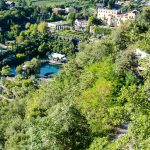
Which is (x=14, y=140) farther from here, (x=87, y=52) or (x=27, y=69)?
(x=27, y=69)

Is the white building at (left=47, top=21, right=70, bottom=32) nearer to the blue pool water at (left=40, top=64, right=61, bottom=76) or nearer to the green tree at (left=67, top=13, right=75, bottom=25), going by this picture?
the green tree at (left=67, top=13, right=75, bottom=25)

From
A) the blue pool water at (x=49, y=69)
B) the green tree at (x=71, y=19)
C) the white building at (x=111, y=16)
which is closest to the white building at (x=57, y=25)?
the green tree at (x=71, y=19)

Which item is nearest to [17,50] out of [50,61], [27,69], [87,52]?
[50,61]

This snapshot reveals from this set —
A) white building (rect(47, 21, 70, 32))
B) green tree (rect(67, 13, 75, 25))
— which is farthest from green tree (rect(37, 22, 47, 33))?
green tree (rect(67, 13, 75, 25))

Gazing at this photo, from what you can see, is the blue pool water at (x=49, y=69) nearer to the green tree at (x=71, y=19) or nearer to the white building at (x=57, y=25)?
the white building at (x=57, y=25)

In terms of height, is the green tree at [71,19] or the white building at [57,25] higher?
the green tree at [71,19]

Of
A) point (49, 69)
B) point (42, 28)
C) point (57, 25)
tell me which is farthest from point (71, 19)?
point (49, 69)

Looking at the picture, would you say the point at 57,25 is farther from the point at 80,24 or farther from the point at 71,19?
the point at 80,24

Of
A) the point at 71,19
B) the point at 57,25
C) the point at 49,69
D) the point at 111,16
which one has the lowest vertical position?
the point at 49,69
